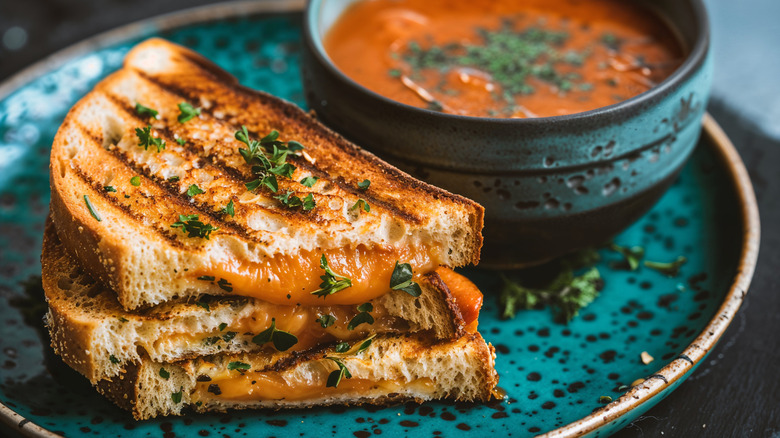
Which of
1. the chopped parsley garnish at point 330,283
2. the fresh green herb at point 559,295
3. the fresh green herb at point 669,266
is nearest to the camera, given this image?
the chopped parsley garnish at point 330,283

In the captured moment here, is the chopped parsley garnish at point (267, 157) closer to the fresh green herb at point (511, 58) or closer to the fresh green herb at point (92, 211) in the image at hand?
the fresh green herb at point (92, 211)

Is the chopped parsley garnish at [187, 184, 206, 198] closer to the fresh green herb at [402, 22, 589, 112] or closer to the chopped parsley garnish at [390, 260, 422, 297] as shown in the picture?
the chopped parsley garnish at [390, 260, 422, 297]

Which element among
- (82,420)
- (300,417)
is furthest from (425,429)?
(82,420)

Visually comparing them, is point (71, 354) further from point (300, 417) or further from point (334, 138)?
point (334, 138)

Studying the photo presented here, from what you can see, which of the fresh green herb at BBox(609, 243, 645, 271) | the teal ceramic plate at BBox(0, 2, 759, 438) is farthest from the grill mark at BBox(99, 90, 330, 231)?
the fresh green herb at BBox(609, 243, 645, 271)

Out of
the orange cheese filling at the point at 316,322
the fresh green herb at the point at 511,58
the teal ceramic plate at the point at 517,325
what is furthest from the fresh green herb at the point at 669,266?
the orange cheese filling at the point at 316,322

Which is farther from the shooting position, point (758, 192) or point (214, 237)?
point (758, 192)

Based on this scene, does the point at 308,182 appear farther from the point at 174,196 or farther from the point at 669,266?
the point at 669,266
